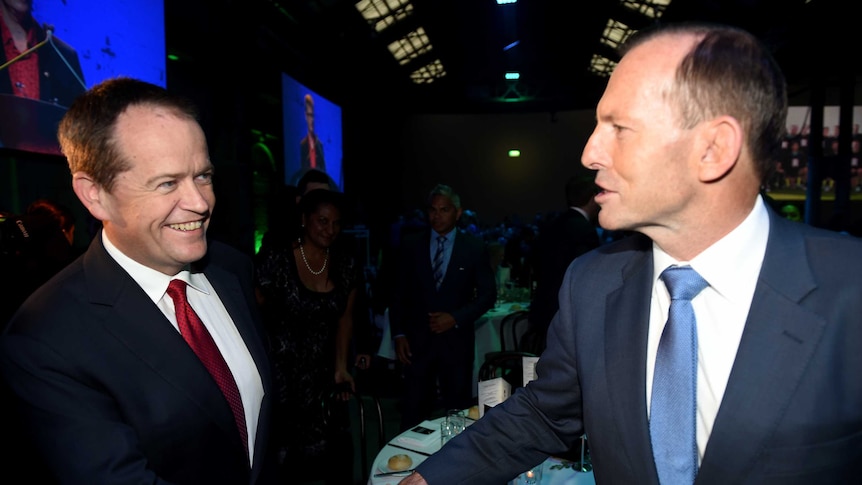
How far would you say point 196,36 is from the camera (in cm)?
570

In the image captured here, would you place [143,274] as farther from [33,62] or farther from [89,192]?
[33,62]

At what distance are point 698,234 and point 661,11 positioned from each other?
12.1 m

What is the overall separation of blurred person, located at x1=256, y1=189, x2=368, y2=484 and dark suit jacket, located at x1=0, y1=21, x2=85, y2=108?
199 centimetres

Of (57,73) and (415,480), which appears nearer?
(415,480)

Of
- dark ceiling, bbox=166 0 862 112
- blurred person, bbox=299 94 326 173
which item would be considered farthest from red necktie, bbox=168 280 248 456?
blurred person, bbox=299 94 326 173

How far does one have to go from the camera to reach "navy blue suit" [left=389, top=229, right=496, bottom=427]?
377 centimetres

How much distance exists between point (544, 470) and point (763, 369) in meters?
1.19

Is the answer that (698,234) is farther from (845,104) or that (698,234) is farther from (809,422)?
(845,104)

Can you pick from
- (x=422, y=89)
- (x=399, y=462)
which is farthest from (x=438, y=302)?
(x=422, y=89)

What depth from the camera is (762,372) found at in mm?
906

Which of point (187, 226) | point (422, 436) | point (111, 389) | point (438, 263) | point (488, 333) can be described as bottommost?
point (488, 333)

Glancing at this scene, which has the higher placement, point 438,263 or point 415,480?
point 438,263

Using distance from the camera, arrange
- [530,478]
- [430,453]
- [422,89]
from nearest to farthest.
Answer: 1. [530,478]
2. [430,453]
3. [422,89]

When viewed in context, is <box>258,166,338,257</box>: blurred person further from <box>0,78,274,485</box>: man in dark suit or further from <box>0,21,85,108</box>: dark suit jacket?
<box>0,78,274,485</box>: man in dark suit
